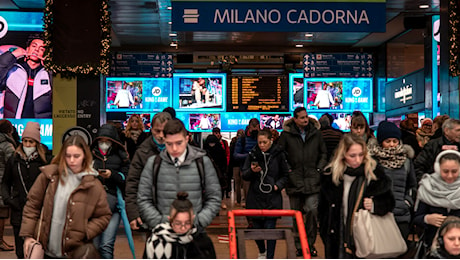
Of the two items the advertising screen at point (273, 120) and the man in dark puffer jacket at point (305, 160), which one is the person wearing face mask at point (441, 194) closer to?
the man in dark puffer jacket at point (305, 160)

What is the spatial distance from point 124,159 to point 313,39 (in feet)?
31.3

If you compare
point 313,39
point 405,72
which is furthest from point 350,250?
point 405,72

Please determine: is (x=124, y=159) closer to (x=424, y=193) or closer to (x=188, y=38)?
(x=424, y=193)

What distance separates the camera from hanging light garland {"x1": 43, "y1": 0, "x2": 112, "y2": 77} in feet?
32.9

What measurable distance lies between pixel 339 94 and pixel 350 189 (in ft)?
34.7

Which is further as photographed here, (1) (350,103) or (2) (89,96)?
(1) (350,103)

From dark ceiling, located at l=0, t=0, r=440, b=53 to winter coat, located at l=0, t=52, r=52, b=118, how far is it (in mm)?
1068

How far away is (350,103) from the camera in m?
15.8

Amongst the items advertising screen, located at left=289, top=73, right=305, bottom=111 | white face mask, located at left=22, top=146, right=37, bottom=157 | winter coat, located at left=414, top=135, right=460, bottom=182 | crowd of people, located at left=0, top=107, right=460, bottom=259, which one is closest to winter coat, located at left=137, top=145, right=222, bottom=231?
crowd of people, located at left=0, top=107, right=460, bottom=259

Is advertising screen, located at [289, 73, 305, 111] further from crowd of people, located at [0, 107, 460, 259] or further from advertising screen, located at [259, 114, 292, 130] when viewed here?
crowd of people, located at [0, 107, 460, 259]

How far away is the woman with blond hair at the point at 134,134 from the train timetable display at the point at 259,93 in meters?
7.33

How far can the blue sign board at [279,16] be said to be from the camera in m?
9.58

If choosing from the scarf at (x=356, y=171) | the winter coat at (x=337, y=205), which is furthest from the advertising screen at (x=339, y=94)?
the scarf at (x=356, y=171)

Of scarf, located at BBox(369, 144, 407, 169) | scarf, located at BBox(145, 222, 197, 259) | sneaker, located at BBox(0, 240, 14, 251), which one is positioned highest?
scarf, located at BBox(369, 144, 407, 169)
